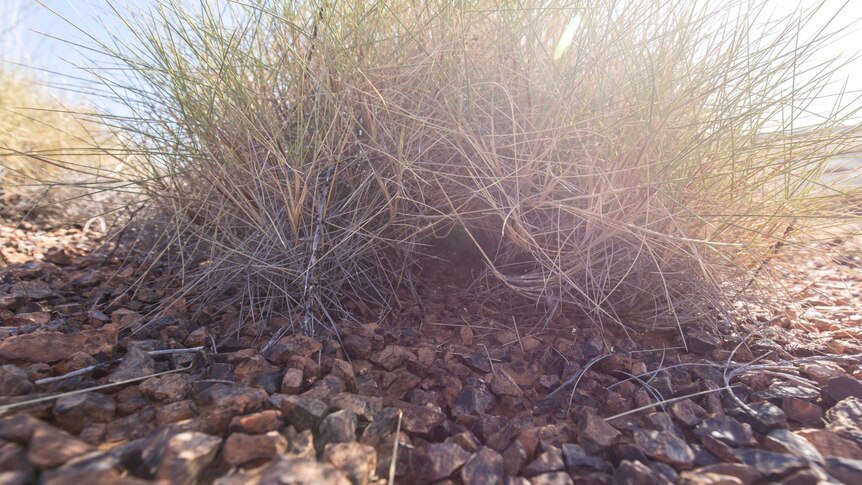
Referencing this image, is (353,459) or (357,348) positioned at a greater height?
(357,348)

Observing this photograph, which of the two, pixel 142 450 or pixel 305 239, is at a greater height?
pixel 305 239

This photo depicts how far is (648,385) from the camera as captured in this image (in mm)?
869

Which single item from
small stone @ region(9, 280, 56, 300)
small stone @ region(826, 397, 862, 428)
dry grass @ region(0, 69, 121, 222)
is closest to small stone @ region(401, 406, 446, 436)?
small stone @ region(826, 397, 862, 428)

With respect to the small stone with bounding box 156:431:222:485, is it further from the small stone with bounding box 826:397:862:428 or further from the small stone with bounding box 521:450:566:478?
the small stone with bounding box 826:397:862:428

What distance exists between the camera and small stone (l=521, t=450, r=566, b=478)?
65 centimetres

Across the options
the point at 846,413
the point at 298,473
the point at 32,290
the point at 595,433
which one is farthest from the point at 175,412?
the point at 846,413

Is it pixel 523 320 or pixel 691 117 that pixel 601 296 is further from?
pixel 691 117

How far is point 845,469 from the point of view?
2.08 ft

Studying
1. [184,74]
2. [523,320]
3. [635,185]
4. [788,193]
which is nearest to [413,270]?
[523,320]

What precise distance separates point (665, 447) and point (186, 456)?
67cm

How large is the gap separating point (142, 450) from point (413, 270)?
788 mm

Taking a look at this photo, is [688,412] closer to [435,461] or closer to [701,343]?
[701,343]

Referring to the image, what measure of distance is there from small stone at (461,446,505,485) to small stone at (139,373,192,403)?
0.48 meters

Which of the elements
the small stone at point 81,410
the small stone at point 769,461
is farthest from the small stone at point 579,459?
the small stone at point 81,410
